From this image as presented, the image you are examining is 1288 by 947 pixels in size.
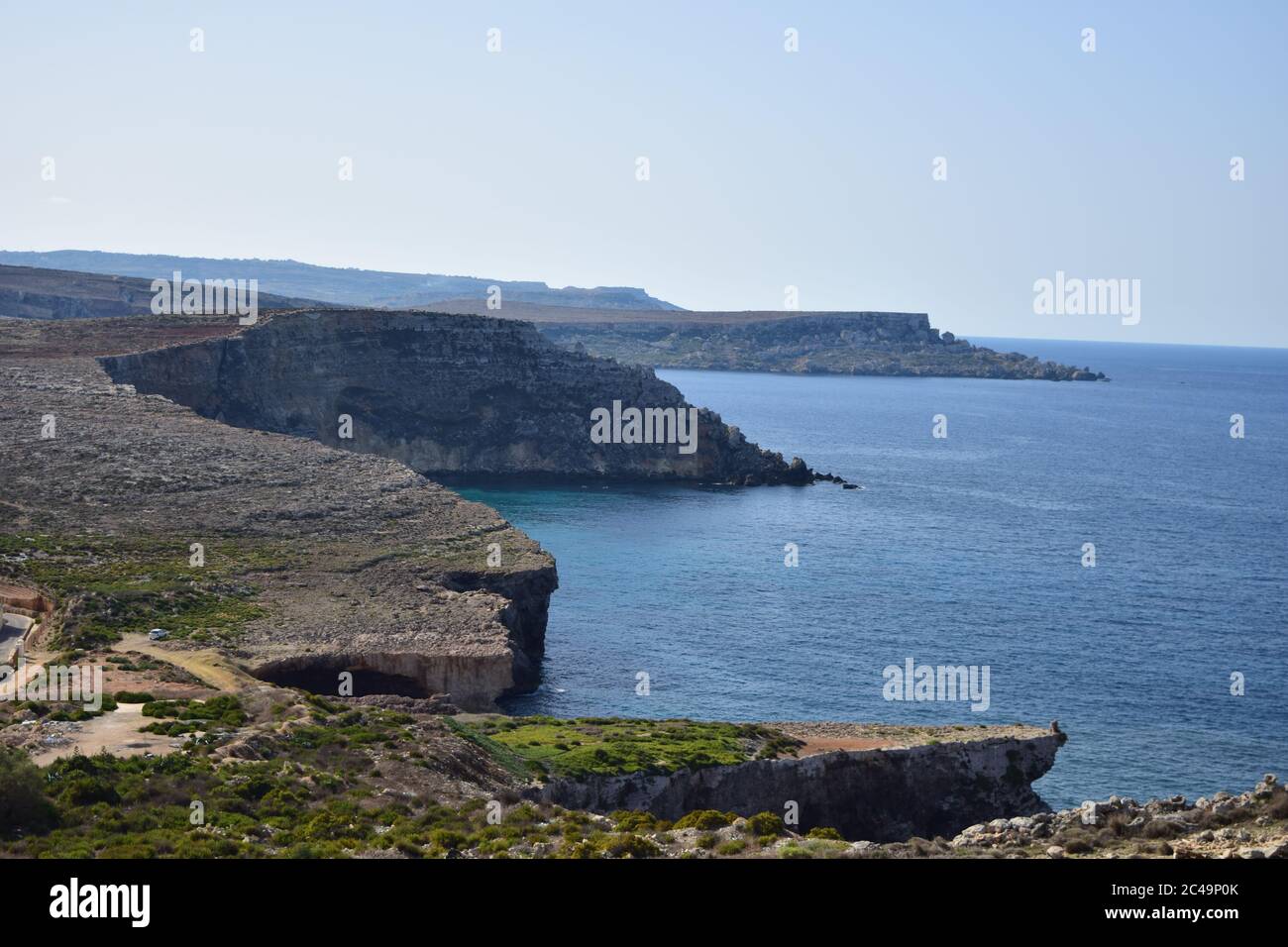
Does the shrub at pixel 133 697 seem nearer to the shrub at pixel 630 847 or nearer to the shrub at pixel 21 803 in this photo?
the shrub at pixel 21 803

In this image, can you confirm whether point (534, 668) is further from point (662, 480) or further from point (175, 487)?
point (662, 480)

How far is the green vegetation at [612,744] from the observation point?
41375 mm

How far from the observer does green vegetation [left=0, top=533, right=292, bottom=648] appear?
171ft

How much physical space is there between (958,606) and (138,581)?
149 feet

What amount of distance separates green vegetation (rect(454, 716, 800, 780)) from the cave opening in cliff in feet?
21.3

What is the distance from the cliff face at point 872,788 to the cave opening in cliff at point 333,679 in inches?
556

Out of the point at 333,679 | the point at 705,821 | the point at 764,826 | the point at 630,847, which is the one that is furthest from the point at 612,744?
the point at 630,847

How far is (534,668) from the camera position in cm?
6262

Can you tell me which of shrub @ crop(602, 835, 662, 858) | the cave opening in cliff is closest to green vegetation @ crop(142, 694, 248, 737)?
the cave opening in cliff

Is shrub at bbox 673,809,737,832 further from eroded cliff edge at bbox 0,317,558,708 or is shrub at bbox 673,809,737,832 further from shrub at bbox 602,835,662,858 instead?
eroded cliff edge at bbox 0,317,558,708

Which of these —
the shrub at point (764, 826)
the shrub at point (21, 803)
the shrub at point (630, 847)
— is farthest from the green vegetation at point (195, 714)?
the shrub at point (764, 826)

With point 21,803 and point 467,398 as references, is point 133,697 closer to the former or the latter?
point 21,803

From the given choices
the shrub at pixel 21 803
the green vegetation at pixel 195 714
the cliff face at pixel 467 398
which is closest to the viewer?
the shrub at pixel 21 803

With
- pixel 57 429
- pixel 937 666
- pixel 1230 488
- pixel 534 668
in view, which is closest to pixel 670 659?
pixel 534 668
